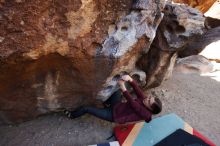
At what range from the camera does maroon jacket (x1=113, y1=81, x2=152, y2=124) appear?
3895 mm

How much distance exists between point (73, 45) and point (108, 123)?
1344 mm

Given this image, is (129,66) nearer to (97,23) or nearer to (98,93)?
(98,93)

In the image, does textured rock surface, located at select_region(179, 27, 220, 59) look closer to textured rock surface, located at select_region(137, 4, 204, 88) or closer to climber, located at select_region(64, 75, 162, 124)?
textured rock surface, located at select_region(137, 4, 204, 88)

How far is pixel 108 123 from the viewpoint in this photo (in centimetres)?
436

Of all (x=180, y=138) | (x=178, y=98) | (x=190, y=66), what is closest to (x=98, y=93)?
(x=180, y=138)

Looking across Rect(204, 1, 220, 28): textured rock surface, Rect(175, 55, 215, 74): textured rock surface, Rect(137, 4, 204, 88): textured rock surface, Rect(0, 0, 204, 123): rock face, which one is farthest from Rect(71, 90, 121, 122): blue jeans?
Rect(204, 1, 220, 28): textured rock surface

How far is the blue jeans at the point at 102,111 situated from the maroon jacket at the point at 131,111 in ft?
0.31

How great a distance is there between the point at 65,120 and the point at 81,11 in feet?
5.29

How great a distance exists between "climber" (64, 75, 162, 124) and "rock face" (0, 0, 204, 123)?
0.14 metres

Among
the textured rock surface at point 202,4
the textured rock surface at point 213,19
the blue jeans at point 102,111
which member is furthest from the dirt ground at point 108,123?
the textured rock surface at point 202,4

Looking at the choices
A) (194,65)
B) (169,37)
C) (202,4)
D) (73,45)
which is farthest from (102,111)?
(202,4)

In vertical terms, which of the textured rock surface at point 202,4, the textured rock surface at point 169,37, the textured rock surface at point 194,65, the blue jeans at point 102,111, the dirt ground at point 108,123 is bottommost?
the dirt ground at point 108,123

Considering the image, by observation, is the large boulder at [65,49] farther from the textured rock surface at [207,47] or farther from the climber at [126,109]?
the textured rock surface at [207,47]

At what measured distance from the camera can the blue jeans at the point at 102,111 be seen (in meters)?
4.09
